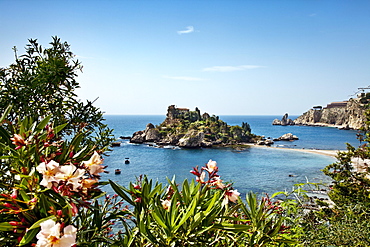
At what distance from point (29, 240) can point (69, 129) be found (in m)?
1.59

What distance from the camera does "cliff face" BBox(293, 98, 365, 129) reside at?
80375 millimetres

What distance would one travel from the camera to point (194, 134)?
45125 millimetres

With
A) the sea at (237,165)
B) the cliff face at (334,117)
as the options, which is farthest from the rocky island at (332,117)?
the sea at (237,165)

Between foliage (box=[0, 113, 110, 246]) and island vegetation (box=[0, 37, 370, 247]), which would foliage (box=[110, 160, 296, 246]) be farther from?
foliage (box=[0, 113, 110, 246])

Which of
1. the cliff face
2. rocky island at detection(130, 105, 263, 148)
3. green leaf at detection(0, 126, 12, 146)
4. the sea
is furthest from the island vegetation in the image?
the cliff face

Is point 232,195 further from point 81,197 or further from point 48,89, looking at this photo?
point 48,89

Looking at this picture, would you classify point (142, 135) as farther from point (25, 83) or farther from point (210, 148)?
point (25, 83)

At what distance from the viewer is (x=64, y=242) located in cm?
73

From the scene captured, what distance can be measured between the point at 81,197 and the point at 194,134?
44352mm

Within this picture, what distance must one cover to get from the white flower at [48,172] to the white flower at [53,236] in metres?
0.12

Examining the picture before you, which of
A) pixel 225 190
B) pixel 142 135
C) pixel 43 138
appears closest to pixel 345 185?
pixel 225 190

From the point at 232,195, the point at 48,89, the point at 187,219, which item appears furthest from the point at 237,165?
the point at 187,219

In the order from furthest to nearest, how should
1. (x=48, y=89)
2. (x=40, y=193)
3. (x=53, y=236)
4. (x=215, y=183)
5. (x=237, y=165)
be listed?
(x=237, y=165)
(x=48, y=89)
(x=215, y=183)
(x=40, y=193)
(x=53, y=236)

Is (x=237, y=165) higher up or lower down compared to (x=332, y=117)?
lower down
